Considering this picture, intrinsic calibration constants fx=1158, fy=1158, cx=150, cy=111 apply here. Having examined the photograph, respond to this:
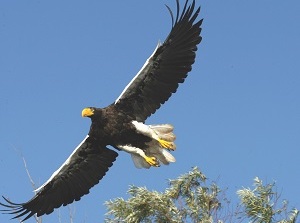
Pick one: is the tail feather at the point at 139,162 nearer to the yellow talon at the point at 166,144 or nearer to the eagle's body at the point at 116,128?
the eagle's body at the point at 116,128

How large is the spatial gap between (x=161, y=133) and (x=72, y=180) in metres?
1.81

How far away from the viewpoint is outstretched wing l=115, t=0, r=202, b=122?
15828 millimetres

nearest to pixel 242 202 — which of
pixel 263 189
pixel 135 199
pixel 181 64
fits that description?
pixel 263 189

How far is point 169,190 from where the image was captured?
58.4 ft

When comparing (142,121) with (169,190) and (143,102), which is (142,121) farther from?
(169,190)

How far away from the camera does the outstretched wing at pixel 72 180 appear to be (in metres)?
16.6

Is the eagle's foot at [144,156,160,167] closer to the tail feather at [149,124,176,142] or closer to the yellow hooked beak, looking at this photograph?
the tail feather at [149,124,176,142]

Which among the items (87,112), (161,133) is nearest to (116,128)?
(87,112)

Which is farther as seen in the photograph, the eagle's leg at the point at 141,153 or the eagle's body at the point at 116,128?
the eagle's leg at the point at 141,153

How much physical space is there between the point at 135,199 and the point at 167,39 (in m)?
2.89

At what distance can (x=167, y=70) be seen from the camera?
1585 cm

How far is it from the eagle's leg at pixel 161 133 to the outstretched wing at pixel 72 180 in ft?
3.83

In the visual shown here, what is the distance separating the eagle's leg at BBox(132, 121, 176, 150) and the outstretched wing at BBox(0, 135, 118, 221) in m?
1.17

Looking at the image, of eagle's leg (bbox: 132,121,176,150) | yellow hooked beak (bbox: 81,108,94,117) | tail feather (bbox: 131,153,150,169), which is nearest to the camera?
yellow hooked beak (bbox: 81,108,94,117)
